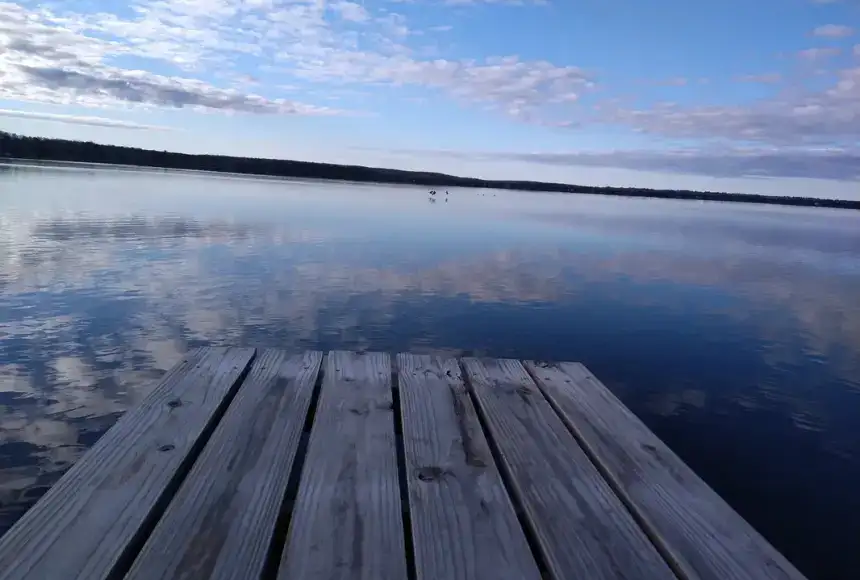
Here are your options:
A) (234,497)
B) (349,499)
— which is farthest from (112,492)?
(349,499)

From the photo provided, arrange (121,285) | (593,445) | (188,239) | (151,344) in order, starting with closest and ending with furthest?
(593,445), (151,344), (121,285), (188,239)

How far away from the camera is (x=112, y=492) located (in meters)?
2.28

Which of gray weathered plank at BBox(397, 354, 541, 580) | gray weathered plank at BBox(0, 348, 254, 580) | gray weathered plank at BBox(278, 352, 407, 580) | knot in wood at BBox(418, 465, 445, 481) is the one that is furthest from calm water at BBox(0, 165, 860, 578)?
knot in wood at BBox(418, 465, 445, 481)

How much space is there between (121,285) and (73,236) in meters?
6.58

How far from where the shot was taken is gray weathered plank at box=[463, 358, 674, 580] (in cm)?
208

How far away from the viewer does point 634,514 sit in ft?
8.04

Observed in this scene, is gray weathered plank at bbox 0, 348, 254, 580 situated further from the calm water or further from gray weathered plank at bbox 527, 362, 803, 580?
the calm water

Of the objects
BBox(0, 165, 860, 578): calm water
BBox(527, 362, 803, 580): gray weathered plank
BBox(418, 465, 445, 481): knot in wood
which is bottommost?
BBox(0, 165, 860, 578): calm water

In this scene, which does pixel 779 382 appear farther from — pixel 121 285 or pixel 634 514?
pixel 121 285

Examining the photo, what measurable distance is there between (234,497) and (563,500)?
122 centimetres

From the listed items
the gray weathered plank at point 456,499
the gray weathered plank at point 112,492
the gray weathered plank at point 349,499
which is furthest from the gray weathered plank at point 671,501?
the gray weathered plank at point 112,492

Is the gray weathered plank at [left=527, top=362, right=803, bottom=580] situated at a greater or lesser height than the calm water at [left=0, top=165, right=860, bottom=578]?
greater

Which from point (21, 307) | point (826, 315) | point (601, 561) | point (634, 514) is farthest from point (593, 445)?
point (826, 315)

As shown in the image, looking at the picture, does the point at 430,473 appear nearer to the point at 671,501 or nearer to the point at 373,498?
the point at 373,498
